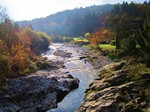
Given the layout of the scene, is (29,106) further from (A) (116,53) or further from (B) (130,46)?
(A) (116,53)

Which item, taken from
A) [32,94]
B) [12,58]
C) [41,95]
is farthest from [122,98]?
[12,58]

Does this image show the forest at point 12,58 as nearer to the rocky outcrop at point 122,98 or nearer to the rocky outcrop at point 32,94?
the rocky outcrop at point 32,94

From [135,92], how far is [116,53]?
60674 millimetres

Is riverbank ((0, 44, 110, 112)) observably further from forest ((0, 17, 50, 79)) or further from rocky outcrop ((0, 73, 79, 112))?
forest ((0, 17, 50, 79))

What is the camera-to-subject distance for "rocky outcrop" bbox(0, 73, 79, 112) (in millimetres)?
41719

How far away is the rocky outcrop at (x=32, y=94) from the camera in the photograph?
41.7 metres

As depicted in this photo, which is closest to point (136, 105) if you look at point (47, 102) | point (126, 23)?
point (47, 102)

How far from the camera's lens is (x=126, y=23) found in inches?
4151

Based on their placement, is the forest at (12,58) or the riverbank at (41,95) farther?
the forest at (12,58)

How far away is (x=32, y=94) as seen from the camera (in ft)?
151

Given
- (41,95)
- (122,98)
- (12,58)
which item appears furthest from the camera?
(12,58)

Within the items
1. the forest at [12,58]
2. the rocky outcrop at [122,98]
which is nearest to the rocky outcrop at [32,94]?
the forest at [12,58]

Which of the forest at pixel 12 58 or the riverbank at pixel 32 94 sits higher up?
the forest at pixel 12 58

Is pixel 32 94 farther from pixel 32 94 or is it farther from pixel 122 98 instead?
pixel 122 98
